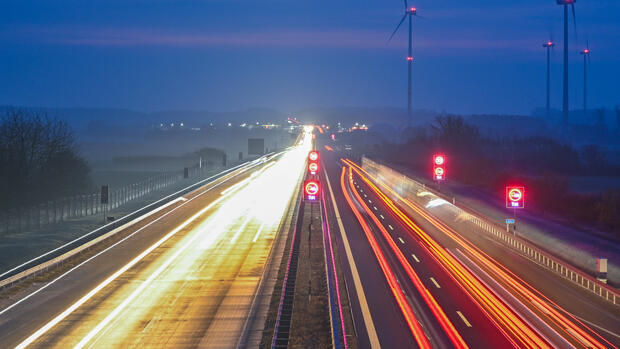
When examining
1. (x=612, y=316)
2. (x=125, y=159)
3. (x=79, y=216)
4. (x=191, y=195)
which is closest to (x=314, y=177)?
(x=612, y=316)

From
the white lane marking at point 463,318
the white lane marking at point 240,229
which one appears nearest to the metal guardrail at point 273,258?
the white lane marking at point 240,229

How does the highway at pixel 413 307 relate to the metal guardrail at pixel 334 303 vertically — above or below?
below

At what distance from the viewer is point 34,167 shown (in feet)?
204

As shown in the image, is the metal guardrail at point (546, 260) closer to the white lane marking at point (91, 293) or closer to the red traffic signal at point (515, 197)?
the red traffic signal at point (515, 197)

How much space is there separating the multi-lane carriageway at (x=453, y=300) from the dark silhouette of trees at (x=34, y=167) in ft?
113

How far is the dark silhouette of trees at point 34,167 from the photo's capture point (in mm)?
56406

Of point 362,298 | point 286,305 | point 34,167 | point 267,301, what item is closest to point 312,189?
point 362,298

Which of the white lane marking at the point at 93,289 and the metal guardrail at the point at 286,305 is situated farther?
the white lane marking at the point at 93,289

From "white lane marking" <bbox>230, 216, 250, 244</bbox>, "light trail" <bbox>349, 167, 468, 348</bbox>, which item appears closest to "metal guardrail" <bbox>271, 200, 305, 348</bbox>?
"white lane marking" <bbox>230, 216, 250, 244</bbox>

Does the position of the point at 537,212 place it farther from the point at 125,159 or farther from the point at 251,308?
the point at 125,159

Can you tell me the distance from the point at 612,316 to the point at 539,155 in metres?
100

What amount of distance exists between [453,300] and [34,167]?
5178 centimetres

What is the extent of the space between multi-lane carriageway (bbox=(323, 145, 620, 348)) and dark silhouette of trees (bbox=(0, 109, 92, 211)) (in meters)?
34.5

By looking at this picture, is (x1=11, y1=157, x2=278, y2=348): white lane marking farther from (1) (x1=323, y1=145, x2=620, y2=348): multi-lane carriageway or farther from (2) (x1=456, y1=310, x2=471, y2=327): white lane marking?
(2) (x1=456, y1=310, x2=471, y2=327): white lane marking
